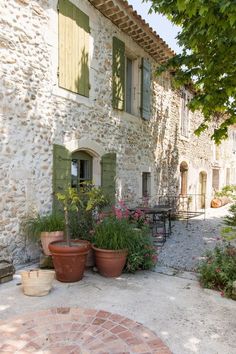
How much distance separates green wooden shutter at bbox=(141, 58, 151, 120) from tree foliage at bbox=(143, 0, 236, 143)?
2.30 m

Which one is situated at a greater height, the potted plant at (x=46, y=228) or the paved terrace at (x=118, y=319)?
the potted plant at (x=46, y=228)

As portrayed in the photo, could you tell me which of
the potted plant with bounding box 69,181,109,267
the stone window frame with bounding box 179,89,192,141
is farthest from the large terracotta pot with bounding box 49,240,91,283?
the stone window frame with bounding box 179,89,192,141

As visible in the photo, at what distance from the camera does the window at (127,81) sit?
6820 millimetres

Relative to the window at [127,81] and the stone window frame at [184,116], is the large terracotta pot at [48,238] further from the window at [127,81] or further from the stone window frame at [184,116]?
the stone window frame at [184,116]

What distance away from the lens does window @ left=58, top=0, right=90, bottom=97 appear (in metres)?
5.23

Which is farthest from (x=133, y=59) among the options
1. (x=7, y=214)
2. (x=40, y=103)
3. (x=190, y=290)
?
(x=190, y=290)

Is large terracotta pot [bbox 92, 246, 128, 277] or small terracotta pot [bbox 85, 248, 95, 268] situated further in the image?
small terracotta pot [bbox 85, 248, 95, 268]

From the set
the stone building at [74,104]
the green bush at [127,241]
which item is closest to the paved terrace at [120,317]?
the green bush at [127,241]

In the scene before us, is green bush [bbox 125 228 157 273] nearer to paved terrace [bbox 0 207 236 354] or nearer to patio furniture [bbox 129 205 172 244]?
paved terrace [bbox 0 207 236 354]

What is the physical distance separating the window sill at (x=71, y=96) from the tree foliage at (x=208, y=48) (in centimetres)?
156

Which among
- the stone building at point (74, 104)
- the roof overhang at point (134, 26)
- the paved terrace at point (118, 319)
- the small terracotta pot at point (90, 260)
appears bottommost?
the paved terrace at point (118, 319)

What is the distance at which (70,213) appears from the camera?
16.0 ft

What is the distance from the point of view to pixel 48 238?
4.52 meters

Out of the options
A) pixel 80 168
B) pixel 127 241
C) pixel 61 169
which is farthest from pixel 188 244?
pixel 61 169
